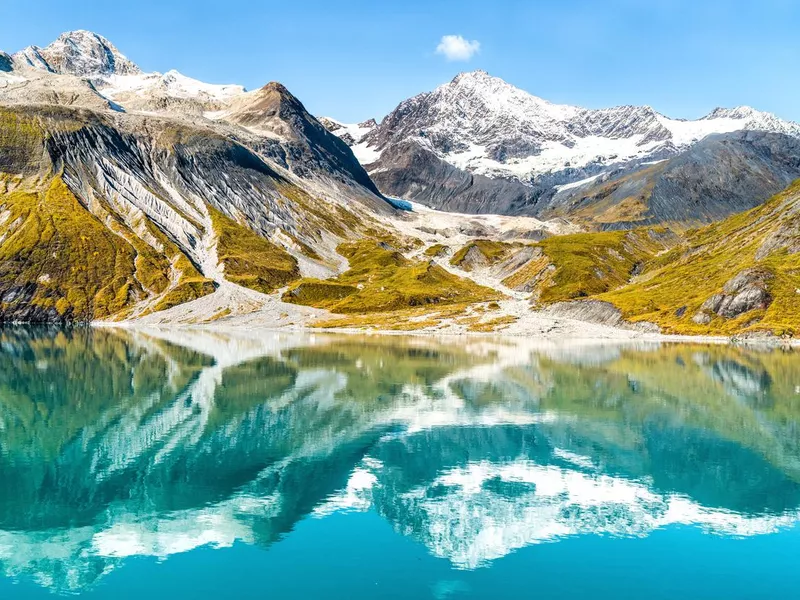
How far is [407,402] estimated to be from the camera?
3346 inches

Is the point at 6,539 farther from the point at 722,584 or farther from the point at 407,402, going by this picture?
the point at 407,402

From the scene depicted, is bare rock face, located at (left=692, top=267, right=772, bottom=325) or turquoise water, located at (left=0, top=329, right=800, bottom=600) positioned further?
bare rock face, located at (left=692, top=267, right=772, bottom=325)

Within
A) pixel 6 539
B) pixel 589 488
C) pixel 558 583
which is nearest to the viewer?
pixel 558 583

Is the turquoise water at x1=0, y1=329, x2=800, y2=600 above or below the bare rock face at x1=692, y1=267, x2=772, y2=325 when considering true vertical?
below

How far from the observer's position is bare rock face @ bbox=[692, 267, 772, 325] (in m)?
180

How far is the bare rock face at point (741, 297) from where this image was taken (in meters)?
180

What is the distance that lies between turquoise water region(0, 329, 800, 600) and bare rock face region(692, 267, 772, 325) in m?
89.4

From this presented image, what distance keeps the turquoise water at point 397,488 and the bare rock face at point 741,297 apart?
89381mm

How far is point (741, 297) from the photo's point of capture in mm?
183375

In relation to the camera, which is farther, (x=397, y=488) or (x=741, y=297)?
(x=741, y=297)

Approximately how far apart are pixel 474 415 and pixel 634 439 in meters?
18.9

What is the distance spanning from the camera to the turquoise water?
33.7m

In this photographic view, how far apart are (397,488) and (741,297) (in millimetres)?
167554

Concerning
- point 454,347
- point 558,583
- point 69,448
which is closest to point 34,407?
point 69,448
